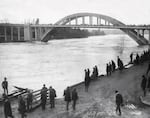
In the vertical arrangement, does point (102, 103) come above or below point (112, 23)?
below

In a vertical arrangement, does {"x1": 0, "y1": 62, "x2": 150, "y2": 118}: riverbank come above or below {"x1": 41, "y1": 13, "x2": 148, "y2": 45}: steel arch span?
below

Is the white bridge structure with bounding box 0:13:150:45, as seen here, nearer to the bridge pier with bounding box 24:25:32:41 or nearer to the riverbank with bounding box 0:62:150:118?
the bridge pier with bounding box 24:25:32:41

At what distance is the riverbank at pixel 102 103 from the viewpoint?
10664 millimetres

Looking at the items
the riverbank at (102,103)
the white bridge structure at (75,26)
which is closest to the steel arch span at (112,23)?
the white bridge structure at (75,26)

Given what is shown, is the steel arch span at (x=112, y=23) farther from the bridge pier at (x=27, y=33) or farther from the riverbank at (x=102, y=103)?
the riverbank at (x=102, y=103)

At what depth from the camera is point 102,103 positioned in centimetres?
1215

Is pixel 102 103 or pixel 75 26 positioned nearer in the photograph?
pixel 102 103

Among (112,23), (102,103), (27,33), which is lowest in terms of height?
(102,103)

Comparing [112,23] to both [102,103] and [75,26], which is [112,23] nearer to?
[75,26]

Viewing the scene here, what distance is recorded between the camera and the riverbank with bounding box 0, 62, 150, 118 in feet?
35.0

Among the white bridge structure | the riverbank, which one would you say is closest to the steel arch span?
the white bridge structure

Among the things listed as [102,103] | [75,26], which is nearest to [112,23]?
[75,26]

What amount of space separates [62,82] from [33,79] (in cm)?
301

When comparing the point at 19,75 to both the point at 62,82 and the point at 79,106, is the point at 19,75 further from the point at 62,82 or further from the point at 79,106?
the point at 79,106
